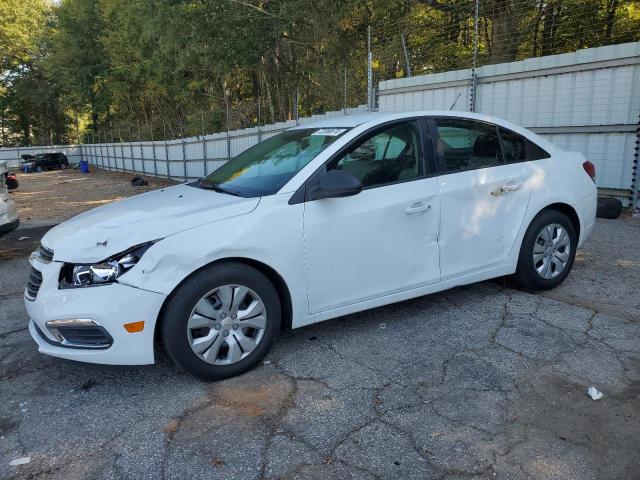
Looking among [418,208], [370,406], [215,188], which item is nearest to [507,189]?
[418,208]

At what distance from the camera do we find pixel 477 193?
4.07 metres

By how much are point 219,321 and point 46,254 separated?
4.01 ft

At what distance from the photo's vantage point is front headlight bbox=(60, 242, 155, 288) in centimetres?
298

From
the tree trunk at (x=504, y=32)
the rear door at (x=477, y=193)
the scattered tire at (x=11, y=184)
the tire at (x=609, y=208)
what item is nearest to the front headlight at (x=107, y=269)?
the rear door at (x=477, y=193)

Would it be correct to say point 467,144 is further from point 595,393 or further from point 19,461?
point 19,461

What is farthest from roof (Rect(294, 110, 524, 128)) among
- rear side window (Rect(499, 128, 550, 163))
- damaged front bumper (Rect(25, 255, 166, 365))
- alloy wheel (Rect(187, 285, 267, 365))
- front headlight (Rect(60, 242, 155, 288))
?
damaged front bumper (Rect(25, 255, 166, 365))

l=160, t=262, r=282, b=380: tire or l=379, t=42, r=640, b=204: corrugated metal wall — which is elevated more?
l=379, t=42, r=640, b=204: corrugated metal wall

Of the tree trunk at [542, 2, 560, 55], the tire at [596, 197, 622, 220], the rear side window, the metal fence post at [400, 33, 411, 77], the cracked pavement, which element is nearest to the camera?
the cracked pavement

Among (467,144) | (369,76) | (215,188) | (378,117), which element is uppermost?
(369,76)

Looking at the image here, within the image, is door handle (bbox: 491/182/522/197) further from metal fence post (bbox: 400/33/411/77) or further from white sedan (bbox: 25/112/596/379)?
metal fence post (bbox: 400/33/411/77)

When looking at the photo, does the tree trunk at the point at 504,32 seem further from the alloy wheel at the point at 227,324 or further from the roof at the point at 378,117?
the alloy wheel at the point at 227,324

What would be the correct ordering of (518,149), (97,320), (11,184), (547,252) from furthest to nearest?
(11,184) < (547,252) < (518,149) < (97,320)

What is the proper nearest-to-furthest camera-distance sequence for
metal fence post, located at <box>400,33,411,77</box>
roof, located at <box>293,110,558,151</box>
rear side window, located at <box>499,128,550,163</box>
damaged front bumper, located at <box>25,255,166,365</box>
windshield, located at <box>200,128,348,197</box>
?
damaged front bumper, located at <box>25,255,166,365</box> → windshield, located at <box>200,128,348,197</box> → roof, located at <box>293,110,558,151</box> → rear side window, located at <box>499,128,550,163</box> → metal fence post, located at <box>400,33,411,77</box>

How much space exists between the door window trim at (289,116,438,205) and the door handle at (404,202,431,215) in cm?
19
